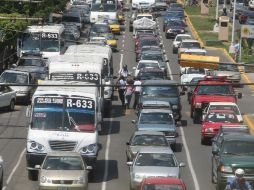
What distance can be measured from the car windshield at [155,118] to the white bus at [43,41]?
20307mm

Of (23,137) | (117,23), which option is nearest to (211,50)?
(117,23)

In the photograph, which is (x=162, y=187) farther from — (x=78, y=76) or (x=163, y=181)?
(x=78, y=76)

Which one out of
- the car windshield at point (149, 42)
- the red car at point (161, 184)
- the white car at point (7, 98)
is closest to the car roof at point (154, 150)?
the red car at point (161, 184)

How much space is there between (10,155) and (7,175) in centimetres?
388

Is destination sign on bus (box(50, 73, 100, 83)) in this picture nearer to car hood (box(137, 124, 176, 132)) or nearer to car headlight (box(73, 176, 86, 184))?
car hood (box(137, 124, 176, 132))

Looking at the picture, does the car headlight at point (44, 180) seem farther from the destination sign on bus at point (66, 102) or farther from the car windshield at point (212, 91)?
the car windshield at point (212, 91)

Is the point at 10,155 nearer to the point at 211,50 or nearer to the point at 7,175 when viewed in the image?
the point at 7,175

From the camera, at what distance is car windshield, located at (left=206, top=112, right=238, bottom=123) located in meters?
39.4

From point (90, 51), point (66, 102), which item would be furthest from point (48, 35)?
point (66, 102)

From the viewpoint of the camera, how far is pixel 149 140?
34500mm

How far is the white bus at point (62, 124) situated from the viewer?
31297mm

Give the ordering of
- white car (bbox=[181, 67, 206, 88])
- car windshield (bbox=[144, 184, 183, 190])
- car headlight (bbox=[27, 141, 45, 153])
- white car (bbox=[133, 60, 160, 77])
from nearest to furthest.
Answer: car windshield (bbox=[144, 184, 183, 190]), car headlight (bbox=[27, 141, 45, 153]), white car (bbox=[181, 67, 206, 88]), white car (bbox=[133, 60, 160, 77])

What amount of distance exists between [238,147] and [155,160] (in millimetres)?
2479

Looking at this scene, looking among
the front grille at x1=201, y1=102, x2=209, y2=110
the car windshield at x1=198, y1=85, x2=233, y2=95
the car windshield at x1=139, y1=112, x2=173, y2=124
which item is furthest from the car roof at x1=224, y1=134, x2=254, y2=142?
the car windshield at x1=198, y1=85, x2=233, y2=95
